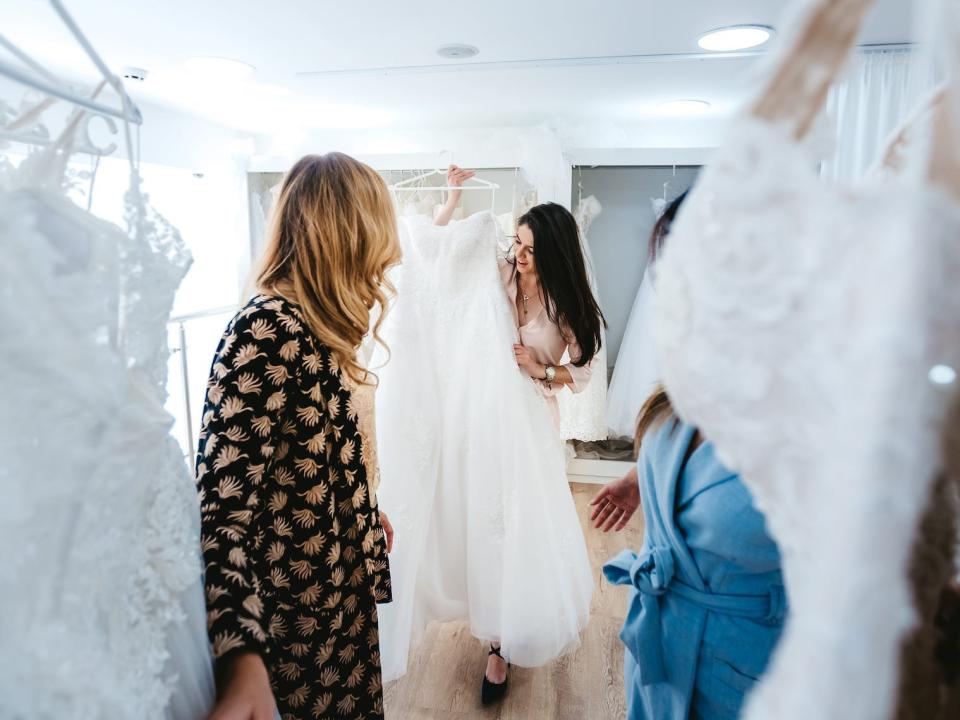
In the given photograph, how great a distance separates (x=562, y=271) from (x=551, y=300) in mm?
106

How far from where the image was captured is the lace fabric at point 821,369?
0.25 m

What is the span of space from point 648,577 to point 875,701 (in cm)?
80

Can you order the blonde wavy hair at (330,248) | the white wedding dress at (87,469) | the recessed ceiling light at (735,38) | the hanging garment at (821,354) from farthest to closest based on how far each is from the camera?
the recessed ceiling light at (735,38) → the blonde wavy hair at (330,248) → the white wedding dress at (87,469) → the hanging garment at (821,354)

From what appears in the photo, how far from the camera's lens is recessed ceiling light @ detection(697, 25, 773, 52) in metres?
2.06

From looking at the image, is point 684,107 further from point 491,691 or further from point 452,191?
point 491,691

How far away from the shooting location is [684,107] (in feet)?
11.2

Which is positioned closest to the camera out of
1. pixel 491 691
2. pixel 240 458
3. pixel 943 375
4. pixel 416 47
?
pixel 943 375

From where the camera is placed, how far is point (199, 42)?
2.28 meters

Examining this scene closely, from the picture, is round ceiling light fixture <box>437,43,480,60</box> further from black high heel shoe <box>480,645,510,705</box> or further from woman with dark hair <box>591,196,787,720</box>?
black high heel shoe <box>480,645,510,705</box>

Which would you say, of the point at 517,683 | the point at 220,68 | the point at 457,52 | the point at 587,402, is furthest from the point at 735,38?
the point at 517,683

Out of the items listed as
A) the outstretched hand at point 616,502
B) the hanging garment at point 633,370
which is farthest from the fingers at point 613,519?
the hanging garment at point 633,370

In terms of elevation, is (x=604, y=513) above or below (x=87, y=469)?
below

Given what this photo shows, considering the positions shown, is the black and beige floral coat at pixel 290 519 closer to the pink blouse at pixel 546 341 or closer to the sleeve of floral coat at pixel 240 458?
the sleeve of floral coat at pixel 240 458

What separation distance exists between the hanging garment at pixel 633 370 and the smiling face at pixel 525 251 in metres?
1.72
